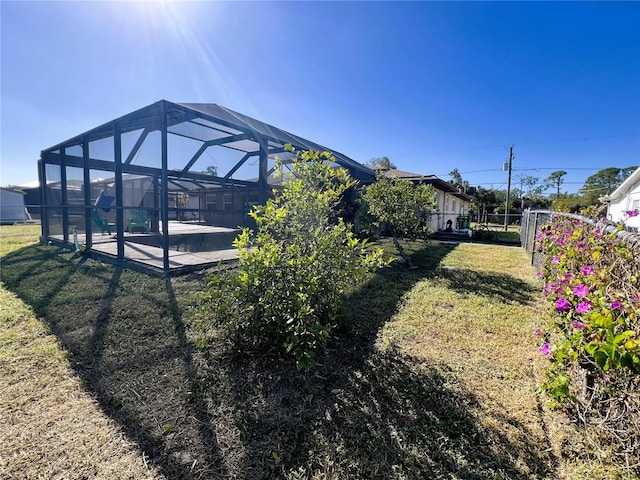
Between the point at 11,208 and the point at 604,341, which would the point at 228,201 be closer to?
the point at 604,341

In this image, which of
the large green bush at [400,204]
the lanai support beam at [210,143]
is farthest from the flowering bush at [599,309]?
the lanai support beam at [210,143]

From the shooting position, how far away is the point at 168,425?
1765mm

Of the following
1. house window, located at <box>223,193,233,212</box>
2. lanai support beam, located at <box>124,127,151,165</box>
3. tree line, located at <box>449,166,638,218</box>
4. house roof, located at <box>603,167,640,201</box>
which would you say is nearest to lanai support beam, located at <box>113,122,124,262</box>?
lanai support beam, located at <box>124,127,151,165</box>

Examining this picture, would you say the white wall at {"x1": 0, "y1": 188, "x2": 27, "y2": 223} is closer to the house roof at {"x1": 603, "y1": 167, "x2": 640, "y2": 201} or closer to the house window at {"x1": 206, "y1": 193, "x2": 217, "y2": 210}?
the house window at {"x1": 206, "y1": 193, "x2": 217, "y2": 210}

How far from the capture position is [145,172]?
7.94 m

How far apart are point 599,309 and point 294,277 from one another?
1.86 meters

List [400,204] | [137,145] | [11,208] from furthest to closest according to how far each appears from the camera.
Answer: [11,208]
[137,145]
[400,204]

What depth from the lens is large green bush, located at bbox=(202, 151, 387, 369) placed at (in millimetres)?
2303

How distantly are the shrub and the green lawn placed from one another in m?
0.21

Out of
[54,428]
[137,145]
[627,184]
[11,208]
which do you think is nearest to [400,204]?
[54,428]

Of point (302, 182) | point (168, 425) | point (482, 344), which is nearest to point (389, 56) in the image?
point (302, 182)

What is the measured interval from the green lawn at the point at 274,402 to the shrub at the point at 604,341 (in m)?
0.21

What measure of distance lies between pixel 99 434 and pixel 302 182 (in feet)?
7.61

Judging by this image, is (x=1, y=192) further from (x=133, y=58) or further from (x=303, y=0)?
(x=303, y=0)
